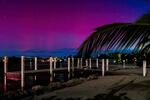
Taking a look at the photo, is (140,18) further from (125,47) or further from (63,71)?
(63,71)

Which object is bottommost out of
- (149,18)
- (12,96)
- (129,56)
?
(12,96)

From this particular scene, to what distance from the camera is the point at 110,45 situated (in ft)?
16.6

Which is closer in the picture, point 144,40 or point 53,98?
point 144,40

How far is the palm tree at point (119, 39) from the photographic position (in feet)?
16.5

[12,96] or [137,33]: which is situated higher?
[137,33]

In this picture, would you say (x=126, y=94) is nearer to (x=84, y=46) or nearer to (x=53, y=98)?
(x=53, y=98)

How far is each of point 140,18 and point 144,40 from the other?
0.46 metres

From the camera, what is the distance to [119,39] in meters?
5.02

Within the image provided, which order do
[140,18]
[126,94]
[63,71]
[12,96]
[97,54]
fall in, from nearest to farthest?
[97,54] < [140,18] < [126,94] < [12,96] < [63,71]

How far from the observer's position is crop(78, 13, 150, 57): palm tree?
5043mm

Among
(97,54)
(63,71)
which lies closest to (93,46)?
(97,54)

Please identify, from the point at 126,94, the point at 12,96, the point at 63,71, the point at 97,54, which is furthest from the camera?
the point at 63,71

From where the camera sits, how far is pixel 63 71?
97.2 ft

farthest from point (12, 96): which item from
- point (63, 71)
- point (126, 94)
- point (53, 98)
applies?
point (63, 71)
